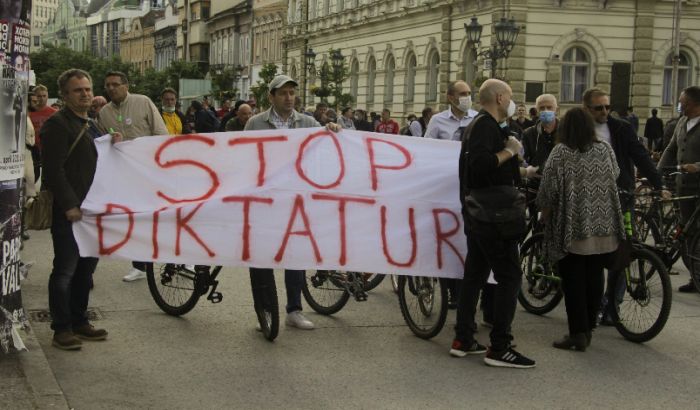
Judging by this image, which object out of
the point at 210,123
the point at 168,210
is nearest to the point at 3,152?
the point at 168,210

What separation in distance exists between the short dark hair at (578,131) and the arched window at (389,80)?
4584 cm

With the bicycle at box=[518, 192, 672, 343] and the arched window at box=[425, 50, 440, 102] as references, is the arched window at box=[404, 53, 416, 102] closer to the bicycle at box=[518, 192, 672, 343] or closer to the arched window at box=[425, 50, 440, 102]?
the arched window at box=[425, 50, 440, 102]

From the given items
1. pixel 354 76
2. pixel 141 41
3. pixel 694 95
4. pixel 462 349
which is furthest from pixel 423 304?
pixel 141 41

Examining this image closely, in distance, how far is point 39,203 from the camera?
759 centimetres

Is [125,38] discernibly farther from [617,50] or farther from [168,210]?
[168,210]

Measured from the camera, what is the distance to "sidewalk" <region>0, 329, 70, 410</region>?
20.3ft

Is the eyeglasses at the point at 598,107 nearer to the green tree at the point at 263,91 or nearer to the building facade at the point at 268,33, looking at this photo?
the green tree at the point at 263,91

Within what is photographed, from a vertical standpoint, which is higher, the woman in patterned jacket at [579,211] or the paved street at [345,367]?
the woman in patterned jacket at [579,211]

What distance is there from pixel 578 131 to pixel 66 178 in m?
3.55

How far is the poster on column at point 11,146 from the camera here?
276 inches

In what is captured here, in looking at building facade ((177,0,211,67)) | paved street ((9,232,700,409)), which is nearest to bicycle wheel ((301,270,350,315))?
paved street ((9,232,700,409))

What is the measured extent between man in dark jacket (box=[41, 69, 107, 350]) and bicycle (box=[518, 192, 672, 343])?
11.7ft

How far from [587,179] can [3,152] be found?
3.92 meters

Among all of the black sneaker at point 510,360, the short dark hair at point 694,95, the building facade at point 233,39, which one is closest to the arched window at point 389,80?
the building facade at point 233,39
